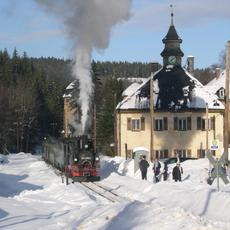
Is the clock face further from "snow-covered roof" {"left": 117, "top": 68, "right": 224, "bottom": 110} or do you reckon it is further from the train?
the train

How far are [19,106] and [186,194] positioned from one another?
74644 mm

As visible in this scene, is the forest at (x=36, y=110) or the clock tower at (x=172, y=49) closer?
the clock tower at (x=172, y=49)

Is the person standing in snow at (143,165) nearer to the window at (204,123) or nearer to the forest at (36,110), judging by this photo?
the window at (204,123)

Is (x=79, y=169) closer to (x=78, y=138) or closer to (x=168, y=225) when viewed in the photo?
(x=78, y=138)

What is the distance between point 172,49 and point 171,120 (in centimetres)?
892

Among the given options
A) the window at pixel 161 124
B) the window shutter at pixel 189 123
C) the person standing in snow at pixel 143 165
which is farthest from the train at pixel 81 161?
the window shutter at pixel 189 123

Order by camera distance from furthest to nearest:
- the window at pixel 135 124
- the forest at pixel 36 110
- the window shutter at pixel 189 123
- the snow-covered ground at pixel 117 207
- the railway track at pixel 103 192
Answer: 1. the forest at pixel 36 110
2. the window at pixel 135 124
3. the window shutter at pixel 189 123
4. the railway track at pixel 103 192
5. the snow-covered ground at pixel 117 207

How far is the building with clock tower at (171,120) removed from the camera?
58000 mm

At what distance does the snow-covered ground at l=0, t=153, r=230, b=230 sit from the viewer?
14.9 meters

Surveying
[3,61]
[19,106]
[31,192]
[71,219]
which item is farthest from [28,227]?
[3,61]

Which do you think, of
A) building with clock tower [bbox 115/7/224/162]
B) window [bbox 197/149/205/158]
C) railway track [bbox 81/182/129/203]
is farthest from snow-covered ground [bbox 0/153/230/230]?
building with clock tower [bbox 115/7/224/162]

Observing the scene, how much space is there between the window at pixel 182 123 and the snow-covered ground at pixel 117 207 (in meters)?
23.2

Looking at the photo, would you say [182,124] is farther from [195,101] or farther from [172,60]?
[172,60]

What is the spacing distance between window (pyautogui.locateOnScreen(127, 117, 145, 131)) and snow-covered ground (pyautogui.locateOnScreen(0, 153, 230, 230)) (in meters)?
23.1
